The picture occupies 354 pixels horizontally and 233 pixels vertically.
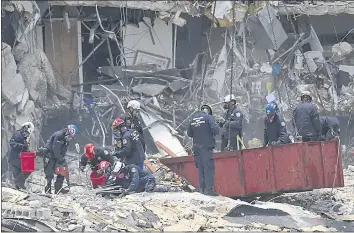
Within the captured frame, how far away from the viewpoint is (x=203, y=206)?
14.7 meters

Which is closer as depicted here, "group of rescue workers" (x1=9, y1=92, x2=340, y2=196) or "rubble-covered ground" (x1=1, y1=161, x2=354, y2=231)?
"rubble-covered ground" (x1=1, y1=161, x2=354, y2=231)

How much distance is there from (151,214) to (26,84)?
920 centimetres

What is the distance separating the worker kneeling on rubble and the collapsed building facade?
6.19m

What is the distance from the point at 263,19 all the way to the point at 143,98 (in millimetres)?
3949

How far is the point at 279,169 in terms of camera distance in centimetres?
1574

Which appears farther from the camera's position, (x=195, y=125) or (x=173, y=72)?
(x=173, y=72)

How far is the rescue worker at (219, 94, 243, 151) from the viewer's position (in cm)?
1695

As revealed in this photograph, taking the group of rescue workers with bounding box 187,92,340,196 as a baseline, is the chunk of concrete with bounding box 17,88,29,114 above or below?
above

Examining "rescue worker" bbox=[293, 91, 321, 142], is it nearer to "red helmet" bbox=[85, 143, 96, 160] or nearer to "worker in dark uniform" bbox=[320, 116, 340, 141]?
"worker in dark uniform" bbox=[320, 116, 340, 141]

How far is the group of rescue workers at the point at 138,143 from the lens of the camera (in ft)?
50.1

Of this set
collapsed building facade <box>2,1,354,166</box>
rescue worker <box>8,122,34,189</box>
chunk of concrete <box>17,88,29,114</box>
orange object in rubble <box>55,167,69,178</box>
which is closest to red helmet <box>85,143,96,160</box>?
orange object in rubble <box>55,167,69,178</box>

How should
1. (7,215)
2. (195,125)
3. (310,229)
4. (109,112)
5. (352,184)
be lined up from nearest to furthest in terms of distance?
(7,215) → (310,229) → (195,125) → (352,184) → (109,112)

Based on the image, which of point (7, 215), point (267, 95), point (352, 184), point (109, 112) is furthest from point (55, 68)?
point (7, 215)

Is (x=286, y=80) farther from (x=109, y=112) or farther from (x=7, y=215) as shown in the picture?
(x=7, y=215)
